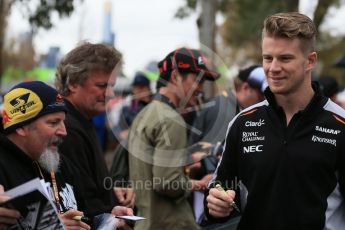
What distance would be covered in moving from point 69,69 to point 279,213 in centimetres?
193

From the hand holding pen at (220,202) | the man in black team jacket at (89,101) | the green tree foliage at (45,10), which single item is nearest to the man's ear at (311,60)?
the hand holding pen at (220,202)

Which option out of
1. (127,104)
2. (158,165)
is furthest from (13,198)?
(127,104)

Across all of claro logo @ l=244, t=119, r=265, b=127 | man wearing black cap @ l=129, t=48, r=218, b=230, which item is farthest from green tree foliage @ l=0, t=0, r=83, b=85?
claro logo @ l=244, t=119, r=265, b=127

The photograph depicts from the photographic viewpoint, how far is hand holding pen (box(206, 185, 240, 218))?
3236 mm

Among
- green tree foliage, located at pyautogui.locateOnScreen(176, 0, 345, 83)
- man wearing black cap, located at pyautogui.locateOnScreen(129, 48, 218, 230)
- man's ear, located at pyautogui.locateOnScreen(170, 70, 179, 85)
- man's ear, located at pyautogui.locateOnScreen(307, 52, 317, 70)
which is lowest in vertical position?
green tree foliage, located at pyautogui.locateOnScreen(176, 0, 345, 83)

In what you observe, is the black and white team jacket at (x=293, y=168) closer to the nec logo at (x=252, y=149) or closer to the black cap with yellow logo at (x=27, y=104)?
the nec logo at (x=252, y=149)

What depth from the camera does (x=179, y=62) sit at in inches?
201

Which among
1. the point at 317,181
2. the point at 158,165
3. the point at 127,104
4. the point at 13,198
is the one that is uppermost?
the point at 13,198

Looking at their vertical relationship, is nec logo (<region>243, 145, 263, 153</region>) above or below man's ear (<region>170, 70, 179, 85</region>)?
below

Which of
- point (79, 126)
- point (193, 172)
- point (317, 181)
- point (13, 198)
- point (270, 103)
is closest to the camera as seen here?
point (13, 198)

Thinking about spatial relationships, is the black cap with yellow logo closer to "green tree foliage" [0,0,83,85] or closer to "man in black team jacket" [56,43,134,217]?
"man in black team jacket" [56,43,134,217]

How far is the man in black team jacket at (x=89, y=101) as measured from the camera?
4.20m

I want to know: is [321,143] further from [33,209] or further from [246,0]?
[246,0]

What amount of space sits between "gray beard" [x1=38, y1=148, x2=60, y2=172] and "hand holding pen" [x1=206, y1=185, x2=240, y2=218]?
2.91ft
